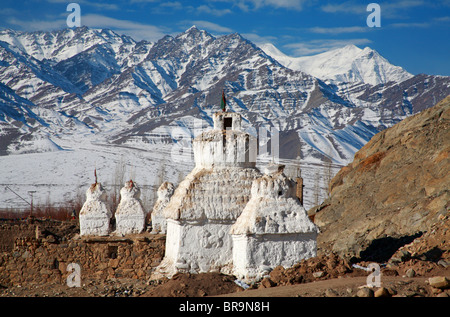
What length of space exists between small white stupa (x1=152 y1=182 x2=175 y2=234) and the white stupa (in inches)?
189

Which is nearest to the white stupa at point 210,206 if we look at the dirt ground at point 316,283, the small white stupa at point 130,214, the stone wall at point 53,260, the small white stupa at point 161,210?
the dirt ground at point 316,283

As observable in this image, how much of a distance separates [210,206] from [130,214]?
6742mm

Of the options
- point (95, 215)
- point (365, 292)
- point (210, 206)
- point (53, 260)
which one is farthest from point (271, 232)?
point (95, 215)

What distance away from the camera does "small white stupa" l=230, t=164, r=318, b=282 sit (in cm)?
1465

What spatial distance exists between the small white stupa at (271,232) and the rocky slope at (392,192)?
5076 millimetres

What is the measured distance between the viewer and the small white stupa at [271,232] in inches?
577

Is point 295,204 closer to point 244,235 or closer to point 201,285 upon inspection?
point 244,235

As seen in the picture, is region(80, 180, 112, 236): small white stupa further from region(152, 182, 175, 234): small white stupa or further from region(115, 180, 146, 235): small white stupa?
region(152, 182, 175, 234): small white stupa

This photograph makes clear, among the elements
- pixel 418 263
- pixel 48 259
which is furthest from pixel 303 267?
pixel 48 259

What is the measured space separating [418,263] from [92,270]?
1024cm

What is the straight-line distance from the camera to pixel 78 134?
638ft

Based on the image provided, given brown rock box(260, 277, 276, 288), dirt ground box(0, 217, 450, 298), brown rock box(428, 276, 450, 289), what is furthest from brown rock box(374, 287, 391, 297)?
brown rock box(260, 277, 276, 288)

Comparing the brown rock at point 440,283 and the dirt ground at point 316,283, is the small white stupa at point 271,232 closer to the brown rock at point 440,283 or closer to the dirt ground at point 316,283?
the dirt ground at point 316,283

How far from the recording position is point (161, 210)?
22641 mm
